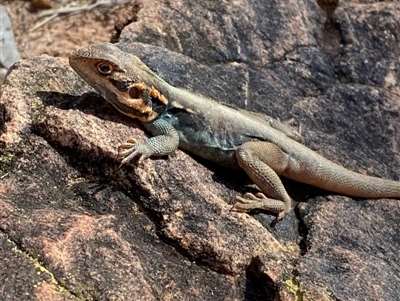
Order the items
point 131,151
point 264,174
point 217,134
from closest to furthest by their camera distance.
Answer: point 131,151, point 264,174, point 217,134

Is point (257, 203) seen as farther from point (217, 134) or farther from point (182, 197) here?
point (217, 134)

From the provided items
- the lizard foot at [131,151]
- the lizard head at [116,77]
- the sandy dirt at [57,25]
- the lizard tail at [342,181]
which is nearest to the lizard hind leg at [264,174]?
the lizard tail at [342,181]

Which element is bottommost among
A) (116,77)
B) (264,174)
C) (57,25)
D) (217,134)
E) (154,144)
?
(57,25)

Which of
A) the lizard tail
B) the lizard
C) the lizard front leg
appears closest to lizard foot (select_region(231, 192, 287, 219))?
the lizard

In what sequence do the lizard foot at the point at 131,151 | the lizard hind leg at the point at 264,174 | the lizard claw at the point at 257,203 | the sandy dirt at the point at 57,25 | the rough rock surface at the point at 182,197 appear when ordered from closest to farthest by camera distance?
the rough rock surface at the point at 182,197, the lizard foot at the point at 131,151, the lizard claw at the point at 257,203, the lizard hind leg at the point at 264,174, the sandy dirt at the point at 57,25

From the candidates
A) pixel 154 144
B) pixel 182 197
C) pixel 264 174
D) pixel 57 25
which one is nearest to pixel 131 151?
pixel 154 144

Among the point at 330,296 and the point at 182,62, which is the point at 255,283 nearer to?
the point at 330,296

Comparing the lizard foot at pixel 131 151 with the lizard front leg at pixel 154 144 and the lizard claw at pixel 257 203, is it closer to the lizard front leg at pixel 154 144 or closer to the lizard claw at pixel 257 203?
the lizard front leg at pixel 154 144
